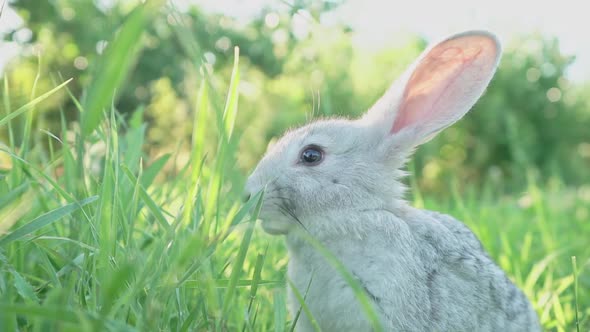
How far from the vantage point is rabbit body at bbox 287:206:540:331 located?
2.29 metres

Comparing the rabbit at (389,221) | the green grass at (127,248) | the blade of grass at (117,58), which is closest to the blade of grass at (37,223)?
the green grass at (127,248)

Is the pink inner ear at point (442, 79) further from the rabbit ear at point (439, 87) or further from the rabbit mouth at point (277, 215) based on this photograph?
the rabbit mouth at point (277, 215)

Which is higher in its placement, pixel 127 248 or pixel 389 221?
pixel 389 221

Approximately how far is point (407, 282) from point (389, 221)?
28 cm

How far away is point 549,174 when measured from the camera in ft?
51.2

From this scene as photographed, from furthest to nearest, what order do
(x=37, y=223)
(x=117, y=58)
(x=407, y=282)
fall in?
(x=407, y=282)
(x=37, y=223)
(x=117, y=58)

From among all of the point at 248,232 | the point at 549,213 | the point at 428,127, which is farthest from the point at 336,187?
the point at 549,213

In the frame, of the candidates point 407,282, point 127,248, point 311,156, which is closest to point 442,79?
point 311,156

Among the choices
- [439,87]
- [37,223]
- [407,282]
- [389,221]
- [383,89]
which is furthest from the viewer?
[383,89]

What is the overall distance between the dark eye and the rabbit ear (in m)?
0.35

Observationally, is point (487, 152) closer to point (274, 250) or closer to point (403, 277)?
point (274, 250)

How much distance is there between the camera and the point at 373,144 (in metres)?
2.78

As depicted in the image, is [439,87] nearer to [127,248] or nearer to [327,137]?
[327,137]

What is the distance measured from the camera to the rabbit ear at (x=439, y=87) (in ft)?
8.57
